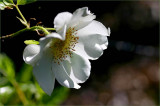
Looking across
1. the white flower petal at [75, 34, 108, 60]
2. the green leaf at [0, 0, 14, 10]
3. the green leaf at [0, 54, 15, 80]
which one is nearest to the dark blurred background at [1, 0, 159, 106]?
the green leaf at [0, 54, 15, 80]

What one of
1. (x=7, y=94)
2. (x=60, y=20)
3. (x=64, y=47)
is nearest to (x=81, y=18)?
(x=60, y=20)

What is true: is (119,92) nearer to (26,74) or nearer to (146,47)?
(146,47)

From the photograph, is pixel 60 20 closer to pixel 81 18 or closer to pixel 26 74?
pixel 81 18

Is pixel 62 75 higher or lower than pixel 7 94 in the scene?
higher

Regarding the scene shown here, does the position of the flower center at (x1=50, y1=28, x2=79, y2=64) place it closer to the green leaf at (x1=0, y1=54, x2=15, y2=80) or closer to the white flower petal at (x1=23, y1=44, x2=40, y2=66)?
the white flower petal at (x1=23, y1=44, x2=40, y2=66)

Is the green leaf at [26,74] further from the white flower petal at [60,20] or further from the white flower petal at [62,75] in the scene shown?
the white flower petal at [60,20]

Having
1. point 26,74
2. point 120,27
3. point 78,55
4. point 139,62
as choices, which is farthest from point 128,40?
point 78,55
